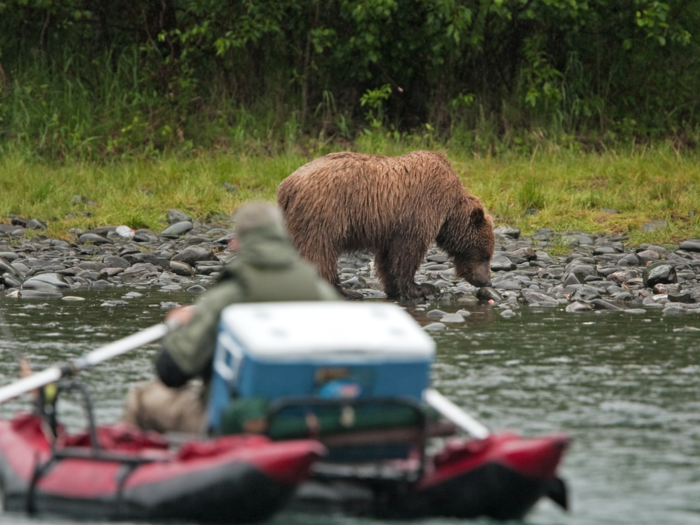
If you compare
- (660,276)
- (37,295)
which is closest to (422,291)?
(660,276)

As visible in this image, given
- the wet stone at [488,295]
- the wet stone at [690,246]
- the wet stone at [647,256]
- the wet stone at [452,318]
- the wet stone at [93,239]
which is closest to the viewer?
the wet stone at [452,318]

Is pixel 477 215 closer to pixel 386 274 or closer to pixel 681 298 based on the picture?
Result: pixel 386 274

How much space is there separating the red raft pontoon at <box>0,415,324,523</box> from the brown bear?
424 centimetres

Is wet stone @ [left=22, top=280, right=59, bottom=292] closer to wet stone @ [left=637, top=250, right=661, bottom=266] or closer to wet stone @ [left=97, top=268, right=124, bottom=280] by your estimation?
Result: wet stone @ [left=97, top=268, right=124, bottom=280]

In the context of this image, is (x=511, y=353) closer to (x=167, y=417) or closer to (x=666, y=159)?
(x=167, y=417)

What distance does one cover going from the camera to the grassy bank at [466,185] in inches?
434

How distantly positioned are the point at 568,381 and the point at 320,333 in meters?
2.77

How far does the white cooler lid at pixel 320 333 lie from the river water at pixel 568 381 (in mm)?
626

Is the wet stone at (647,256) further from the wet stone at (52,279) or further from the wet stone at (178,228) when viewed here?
the wet stone at (52,279)

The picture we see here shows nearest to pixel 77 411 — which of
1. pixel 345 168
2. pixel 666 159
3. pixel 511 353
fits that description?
pixel 511 353

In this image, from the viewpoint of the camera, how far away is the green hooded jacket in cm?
373

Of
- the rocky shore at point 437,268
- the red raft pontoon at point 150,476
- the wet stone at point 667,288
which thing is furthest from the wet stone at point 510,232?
the red raft pontoon at point 150,476

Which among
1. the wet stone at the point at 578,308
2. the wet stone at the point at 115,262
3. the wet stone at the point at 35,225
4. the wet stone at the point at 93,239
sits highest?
the wet stone at the point at 578,308

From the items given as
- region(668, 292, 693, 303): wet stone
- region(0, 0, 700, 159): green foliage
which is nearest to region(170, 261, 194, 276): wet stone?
region(668, 292, 693, 303): wet stone
